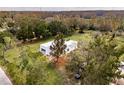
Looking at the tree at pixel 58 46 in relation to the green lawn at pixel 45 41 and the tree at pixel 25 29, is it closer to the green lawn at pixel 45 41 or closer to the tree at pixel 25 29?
the green lawn at pixel 45 41

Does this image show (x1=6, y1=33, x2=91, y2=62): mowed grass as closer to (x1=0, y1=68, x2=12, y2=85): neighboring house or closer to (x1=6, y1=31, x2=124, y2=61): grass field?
(x1=6, y1=31, x2=124, y2=61): grass field

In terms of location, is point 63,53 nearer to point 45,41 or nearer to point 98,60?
point 45,41

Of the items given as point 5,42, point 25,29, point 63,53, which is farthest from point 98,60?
point 5,42

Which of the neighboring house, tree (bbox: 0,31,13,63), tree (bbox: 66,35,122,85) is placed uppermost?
tree (bbox: 0,31,13,63)

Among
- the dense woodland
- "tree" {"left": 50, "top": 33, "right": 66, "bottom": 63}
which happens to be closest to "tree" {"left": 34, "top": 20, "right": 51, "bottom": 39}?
the dense woodland
